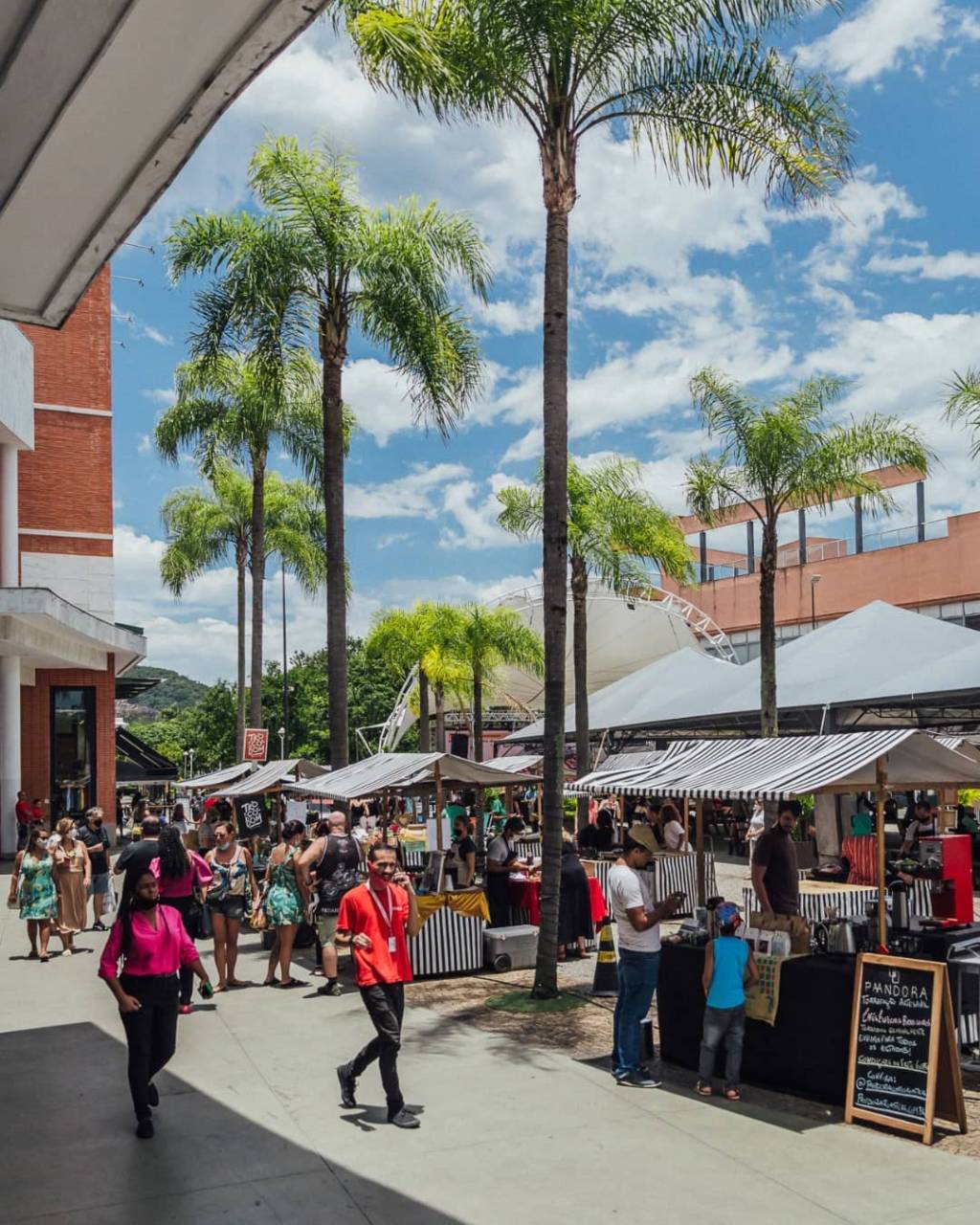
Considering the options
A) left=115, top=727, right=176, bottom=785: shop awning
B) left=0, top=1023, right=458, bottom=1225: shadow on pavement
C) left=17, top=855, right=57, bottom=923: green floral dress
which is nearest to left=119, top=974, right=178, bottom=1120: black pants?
left=0, top=1023, right=458, bottom=1225: shadow on pavement

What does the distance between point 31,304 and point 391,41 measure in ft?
23.9

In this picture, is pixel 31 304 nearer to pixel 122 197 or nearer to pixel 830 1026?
pixel 122 197

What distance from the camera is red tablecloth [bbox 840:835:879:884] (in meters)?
19.5

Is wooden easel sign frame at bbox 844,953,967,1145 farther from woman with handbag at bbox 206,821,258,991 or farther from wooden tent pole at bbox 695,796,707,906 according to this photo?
woman with handbag at bbox 206,821,258,991

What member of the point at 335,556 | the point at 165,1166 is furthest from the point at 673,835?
the point at 165,1166

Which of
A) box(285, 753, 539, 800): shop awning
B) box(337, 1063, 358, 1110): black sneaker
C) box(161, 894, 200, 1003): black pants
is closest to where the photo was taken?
box(337, 1063, 358, 1110): black sneaker

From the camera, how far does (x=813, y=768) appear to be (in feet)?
33.7

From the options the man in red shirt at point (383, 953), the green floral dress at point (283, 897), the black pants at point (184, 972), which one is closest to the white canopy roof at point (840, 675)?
the green floral dress at point (283, 897)

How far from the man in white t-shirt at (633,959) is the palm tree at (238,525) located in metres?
37.0

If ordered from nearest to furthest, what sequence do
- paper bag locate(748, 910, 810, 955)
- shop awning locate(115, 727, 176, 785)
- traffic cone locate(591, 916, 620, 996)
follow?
paper bag locate(748, 910, 810, 955) → traffic cone locate(591, 916, 620, 996) → shop awning locate(115, 727, 176, 785)

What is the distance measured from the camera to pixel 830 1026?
837 cm

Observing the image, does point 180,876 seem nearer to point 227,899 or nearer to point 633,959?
point 227,899

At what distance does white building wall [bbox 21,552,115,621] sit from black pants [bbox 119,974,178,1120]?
32601 mm

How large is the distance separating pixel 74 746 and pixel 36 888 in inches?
916
